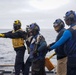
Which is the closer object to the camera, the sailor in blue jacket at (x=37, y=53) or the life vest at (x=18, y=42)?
the sailor in blue jacket at (x=37, y=53)

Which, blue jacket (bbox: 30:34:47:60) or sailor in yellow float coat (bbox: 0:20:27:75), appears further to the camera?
sailor in yellow float coat (bbox: 0:20:27:75)

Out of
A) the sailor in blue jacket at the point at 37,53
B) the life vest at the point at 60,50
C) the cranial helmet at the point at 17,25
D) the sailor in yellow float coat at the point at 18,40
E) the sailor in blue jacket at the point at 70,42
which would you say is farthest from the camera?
the cranial helmet at the point at 17,25

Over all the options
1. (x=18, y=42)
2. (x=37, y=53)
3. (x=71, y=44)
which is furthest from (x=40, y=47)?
→ (x=18, y=42)

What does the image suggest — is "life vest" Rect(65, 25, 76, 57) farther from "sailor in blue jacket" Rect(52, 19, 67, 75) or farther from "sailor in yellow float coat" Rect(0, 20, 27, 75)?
"sailor in yellow float coat" Rect(0, 20, 27, 75)

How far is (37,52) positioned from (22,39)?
172cm

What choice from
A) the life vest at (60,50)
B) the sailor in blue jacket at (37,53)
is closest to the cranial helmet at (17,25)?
the sailor in blue jacket at (37,53)

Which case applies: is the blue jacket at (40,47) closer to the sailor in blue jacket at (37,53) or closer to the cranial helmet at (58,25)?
the sailor in blue jacket at (37,53)

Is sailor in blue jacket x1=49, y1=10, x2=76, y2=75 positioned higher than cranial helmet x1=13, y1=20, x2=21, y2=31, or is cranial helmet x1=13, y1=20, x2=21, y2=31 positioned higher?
cranial helmet x1=13, y1=20, x2=21, y2=31

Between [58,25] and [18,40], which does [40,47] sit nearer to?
[58,25]

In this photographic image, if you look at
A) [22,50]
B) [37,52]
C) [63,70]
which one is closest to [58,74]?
[63,70]

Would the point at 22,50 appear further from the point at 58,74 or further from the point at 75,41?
the point at 75,41

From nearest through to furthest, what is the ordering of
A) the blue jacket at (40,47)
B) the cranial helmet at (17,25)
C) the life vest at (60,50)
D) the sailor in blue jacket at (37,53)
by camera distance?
1. the life vest at (60,50)
2. the blue jacket at (40,47)
3. the sailor in blue jacket at (37,53)
4. the cranial helmet at (17,25)

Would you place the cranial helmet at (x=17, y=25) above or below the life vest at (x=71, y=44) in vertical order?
above

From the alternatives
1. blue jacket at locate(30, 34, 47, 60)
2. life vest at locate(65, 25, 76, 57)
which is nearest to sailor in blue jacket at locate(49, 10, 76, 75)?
life vest at locate(65, 25, 76, 57)
